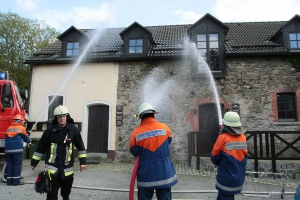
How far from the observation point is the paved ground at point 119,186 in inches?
205

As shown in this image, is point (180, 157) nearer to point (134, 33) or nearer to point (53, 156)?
point (134, 33)

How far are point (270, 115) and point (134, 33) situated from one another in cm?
737

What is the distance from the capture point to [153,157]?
10.4ft

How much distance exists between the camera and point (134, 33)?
1180cm

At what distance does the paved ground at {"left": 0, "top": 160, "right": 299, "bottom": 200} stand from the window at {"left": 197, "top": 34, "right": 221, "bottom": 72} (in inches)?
199

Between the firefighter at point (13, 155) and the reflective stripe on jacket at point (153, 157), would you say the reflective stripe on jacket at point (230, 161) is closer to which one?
the reflective stripe on jacket at point (153, 157)

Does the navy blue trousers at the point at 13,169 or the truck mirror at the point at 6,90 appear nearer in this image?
the navy blue trousers at the point at 13,169

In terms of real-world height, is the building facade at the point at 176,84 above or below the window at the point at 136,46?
below

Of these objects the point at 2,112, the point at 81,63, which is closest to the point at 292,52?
the point at 81,63

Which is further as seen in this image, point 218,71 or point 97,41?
point 97,41

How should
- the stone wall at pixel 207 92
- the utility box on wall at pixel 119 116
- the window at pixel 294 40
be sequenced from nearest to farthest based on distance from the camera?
the stone wall at pixel 207 92
the utility box on wall at pixel 119 116
the window at pixel 294 40

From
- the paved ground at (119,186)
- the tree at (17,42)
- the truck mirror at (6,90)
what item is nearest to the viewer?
the paved ground at (119,186)

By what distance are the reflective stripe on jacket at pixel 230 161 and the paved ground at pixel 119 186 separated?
1.88 m

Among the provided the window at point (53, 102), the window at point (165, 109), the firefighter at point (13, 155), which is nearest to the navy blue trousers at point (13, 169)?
the firefighter at point (13, 155)
